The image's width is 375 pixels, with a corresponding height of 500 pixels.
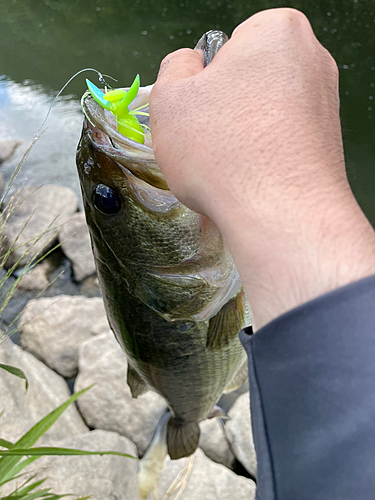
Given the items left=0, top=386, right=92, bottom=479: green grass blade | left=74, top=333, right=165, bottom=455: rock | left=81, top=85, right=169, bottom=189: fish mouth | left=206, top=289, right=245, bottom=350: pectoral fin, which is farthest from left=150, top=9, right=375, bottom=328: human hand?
left=74, top=333, right=165, bottom=455: rock

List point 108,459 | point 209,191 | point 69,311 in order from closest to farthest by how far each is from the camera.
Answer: point 209,191
point 108,459
point 69,311

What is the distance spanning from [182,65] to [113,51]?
9438mm

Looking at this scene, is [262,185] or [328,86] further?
[328,86]

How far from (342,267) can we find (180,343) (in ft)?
3.21

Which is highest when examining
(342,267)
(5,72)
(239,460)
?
(342,267)

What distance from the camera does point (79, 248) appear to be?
4.41 metres

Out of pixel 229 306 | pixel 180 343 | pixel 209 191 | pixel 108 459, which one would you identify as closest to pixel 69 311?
pixel 108 459

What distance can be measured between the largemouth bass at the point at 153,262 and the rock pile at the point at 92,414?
72cm

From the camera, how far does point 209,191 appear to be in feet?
2.23

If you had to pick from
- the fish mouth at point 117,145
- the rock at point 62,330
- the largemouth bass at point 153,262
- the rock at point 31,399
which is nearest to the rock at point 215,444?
the rock at point 31,399

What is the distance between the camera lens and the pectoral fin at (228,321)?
4.23 ft

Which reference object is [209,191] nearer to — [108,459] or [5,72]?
[108,459]

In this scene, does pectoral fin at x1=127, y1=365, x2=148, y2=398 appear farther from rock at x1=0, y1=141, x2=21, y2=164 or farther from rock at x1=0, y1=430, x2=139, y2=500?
rock at x1=0, y1=141, x2=21, y2=164

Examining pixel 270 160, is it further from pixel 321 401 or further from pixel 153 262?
pixel 153 262
